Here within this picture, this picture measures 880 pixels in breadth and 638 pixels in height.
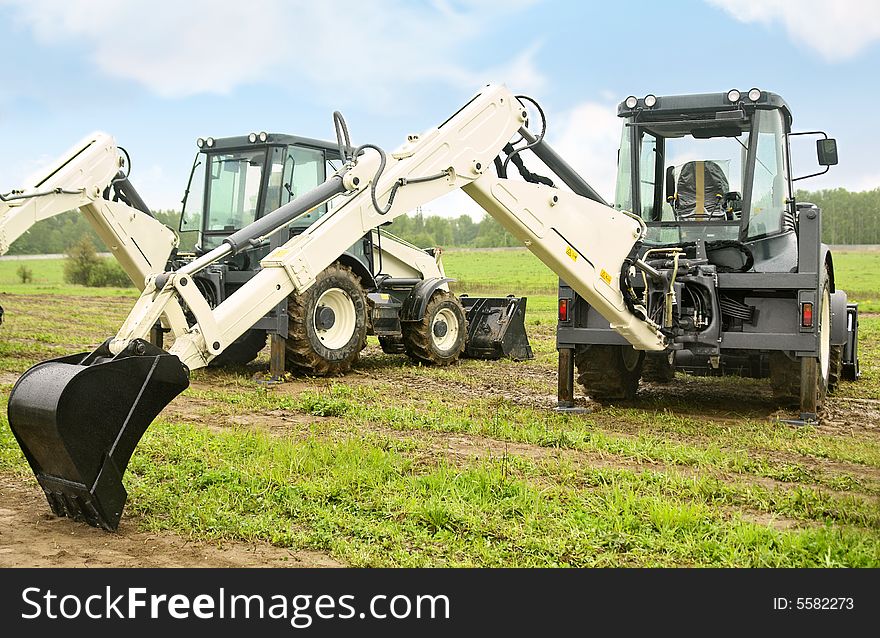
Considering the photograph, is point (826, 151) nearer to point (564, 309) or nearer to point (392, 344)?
point (564, 309)

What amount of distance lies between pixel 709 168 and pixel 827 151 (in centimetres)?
119

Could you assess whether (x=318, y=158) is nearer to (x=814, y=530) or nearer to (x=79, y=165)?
(x=79, y=165)

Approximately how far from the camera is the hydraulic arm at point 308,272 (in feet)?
15.7

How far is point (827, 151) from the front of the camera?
893 cm

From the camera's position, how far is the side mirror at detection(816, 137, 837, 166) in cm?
892

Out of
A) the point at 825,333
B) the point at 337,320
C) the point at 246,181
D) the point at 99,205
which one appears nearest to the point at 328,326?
the point at 337,320

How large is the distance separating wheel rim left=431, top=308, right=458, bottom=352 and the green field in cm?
230

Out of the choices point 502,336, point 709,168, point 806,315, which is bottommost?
point 502,336

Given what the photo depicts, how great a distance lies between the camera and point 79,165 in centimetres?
1066

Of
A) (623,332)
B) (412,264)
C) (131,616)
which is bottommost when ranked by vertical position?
(131,616)

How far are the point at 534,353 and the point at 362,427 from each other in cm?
683

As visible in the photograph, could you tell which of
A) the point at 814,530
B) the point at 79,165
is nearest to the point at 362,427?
the point at 814,530

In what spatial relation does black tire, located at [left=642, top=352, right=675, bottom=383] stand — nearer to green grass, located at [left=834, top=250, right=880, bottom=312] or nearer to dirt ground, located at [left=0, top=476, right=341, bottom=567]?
dirt ground, located at [left=0, top=476, right=341, bottom=567]

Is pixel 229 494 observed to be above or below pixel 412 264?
below
